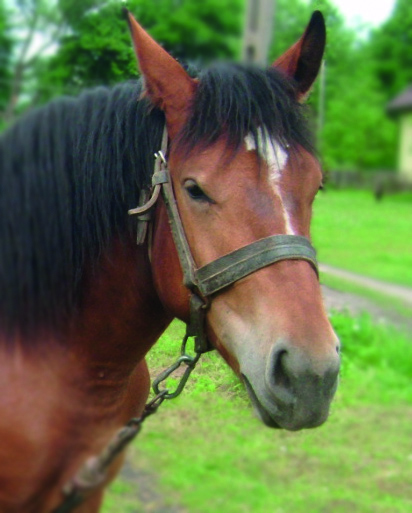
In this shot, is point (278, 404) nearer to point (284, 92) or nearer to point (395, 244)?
point (284, 92)

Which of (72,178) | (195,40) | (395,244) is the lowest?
(395,244)

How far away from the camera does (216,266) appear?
171 centimetres

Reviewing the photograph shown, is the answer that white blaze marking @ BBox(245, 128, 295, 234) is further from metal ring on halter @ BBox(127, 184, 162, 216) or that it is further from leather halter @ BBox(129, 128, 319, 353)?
A: metal ring on halter @ BBox(127, 184, 162, 216)

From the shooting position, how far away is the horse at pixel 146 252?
5.23ft

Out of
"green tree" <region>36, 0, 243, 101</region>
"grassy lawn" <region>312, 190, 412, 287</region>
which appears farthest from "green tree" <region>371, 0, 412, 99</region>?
"green tree" <region>36, 0, 243, 101</region>

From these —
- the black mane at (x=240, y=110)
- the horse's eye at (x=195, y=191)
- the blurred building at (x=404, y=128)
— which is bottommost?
the blurred building at (x=404, y=128)

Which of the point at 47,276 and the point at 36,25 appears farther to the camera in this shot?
the point at 36,25

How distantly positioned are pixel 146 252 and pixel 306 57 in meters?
0.78

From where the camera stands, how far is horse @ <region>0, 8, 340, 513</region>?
1.59 metres

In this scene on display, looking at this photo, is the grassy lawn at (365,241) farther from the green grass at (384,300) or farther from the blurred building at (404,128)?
the blurred building at (404,128)

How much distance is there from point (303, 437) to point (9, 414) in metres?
2.96

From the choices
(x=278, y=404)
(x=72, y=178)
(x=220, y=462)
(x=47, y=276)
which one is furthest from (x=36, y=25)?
(x=220, y=462)

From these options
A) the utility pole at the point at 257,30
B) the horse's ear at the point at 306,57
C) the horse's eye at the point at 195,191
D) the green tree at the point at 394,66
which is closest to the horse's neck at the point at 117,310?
the horse's eye at the point at 195,191

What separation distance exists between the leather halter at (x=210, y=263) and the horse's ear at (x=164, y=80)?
0.08 meters
